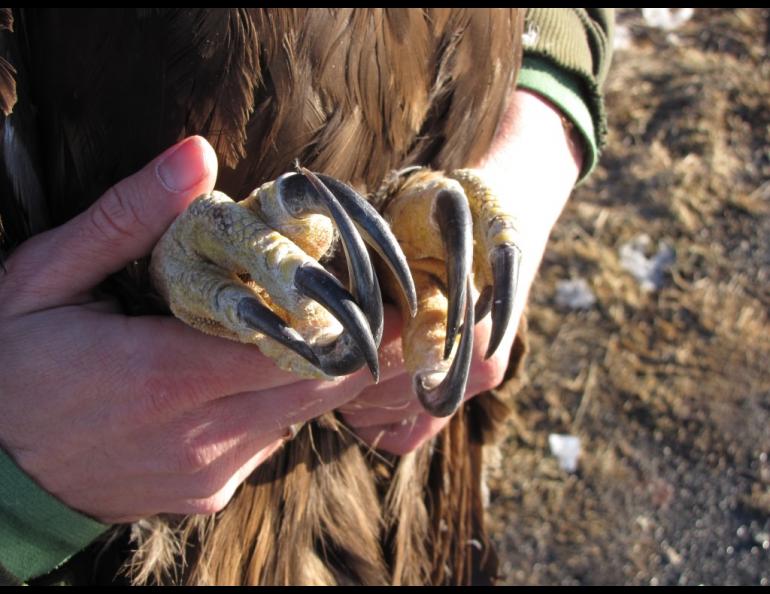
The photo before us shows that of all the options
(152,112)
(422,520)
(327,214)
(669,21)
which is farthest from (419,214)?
(669,21)

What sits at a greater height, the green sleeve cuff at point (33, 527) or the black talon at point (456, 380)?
the black talon at point (456, 380)

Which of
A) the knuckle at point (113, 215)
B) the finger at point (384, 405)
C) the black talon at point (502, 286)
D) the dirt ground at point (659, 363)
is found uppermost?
the knuckle at point (113, 215)

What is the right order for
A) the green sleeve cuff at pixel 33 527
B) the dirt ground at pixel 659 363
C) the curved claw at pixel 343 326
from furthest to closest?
1. the dirt ground at pixel 659 363
2. the green sleeve cuff at pixel 33 527
3. the curved claw at pixel 343 326

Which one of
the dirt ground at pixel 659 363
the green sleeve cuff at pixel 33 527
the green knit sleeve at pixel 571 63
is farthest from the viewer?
the dirt ground at pixel 659 363

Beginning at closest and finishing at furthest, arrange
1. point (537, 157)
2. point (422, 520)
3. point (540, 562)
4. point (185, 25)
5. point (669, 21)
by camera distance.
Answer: point (185, 25) → point (537, 157) → point (422, 520) → point (540, 562) → point (669, 21)

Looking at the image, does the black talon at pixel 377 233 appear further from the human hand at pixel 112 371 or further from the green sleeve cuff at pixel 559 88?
the green sleeve cuff at pixel 559 88

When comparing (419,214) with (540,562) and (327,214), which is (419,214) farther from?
(540,562)

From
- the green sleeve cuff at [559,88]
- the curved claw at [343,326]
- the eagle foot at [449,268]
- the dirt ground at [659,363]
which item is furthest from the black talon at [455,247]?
the dirt ground at [659,363]

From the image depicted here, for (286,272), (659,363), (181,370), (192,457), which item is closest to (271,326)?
(286,272)
